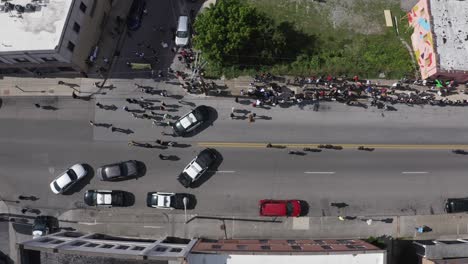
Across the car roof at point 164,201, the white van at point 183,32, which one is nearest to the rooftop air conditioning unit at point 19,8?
the white van at point 183,32

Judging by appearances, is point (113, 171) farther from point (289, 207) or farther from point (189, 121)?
point (289, 207)

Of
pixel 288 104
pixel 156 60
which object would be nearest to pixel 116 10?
A: pixel 156 60

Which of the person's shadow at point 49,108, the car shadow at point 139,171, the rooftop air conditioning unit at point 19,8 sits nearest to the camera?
the rooftop air conditioning unit at point 19,8

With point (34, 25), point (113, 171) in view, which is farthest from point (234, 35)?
point (34, 25)

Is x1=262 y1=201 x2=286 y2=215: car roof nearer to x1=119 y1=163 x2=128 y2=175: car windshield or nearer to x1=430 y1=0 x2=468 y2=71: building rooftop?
x1=119 y1=163 x2=128 y2=175: car windshield

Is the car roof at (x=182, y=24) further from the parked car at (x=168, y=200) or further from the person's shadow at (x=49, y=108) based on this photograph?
the parked car at (x=168, y=200)

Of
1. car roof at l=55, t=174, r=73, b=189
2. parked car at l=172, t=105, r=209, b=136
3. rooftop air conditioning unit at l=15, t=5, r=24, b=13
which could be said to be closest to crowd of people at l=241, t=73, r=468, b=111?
parked car at l=172, t=105, r=209, b=136
